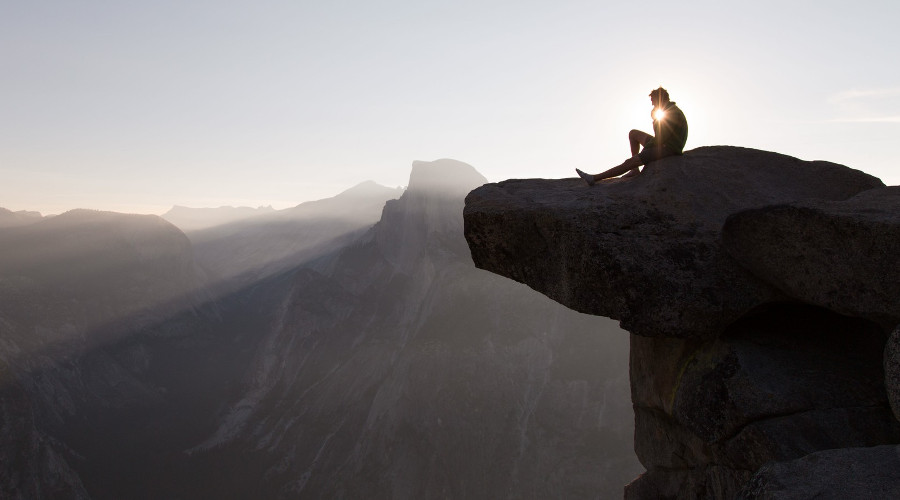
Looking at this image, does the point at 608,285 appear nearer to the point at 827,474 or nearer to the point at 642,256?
the point at 642,256

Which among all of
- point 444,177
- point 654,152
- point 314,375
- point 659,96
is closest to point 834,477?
point 654,152

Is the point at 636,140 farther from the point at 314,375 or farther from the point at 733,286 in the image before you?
the point at 314,375

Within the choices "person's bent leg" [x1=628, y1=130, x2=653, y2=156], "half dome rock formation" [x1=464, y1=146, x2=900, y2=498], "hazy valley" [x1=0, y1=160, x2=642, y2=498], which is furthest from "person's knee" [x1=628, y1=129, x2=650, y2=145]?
"hazy valley" [x1=0, y1=160, x2=642, y2=498]

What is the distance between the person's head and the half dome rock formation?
1.31 meters

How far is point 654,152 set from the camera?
33.1 feet

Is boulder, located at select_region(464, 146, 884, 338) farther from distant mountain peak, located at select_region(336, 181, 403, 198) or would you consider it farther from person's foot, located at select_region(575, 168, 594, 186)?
distant mountain peak, located at select_region(336, 181, 403, 198)

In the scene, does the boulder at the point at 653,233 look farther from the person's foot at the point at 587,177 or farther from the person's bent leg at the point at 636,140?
the person's bent leg at the point at 636,140

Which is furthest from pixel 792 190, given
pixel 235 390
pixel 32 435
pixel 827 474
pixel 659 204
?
pixel 235 390

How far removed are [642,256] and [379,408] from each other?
4885cm

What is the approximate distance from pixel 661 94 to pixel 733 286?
15.3ft

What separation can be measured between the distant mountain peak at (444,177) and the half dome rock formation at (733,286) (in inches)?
2545

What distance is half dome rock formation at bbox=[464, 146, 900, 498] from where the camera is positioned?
6.14 meters

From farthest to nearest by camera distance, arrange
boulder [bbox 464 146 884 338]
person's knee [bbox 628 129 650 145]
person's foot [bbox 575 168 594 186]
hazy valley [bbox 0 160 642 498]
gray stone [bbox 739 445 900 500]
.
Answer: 1. hazy valley [bbox 0 160 642 498]
2. person's knee [bbox 628 129 650 145]
3. person's foot [bbox 575 168 594 186]
4. boulder [bbox 464 146 884 338]
5. gray stone [bbox 739 445 900 500]

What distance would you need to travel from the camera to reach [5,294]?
68.9 metres
